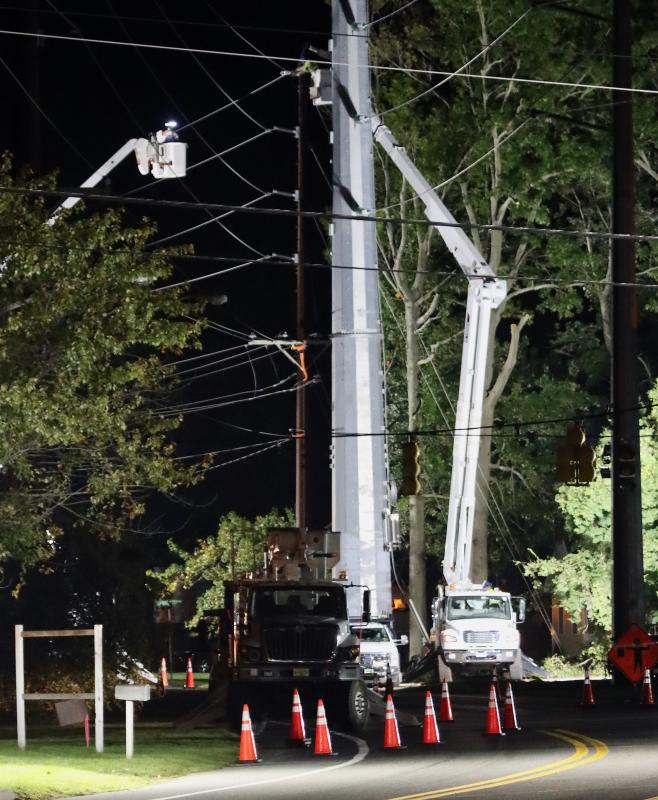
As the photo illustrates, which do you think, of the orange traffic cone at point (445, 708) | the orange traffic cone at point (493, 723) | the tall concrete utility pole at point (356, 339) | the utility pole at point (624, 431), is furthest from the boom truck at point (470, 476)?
the orange traffic cone at point (493, 723)

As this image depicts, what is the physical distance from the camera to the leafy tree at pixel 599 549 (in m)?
52.5

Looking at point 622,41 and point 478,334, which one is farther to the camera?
point 478,334

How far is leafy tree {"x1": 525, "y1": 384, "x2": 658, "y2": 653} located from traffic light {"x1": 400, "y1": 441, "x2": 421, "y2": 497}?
19.6 m

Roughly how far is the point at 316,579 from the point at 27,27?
34.2 ft

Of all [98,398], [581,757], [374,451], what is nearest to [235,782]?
[581,757]

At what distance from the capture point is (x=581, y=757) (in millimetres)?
21750

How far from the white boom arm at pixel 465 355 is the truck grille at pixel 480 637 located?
2.25 m

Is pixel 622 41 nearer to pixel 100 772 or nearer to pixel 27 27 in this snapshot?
pixel 27 27

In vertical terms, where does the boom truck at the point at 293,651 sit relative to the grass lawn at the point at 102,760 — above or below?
above

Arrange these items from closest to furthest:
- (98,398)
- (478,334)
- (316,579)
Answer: (98,398), (316,579), (478,334)

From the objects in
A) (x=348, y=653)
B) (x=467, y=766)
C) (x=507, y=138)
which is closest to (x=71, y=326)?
(x=348, y=653)

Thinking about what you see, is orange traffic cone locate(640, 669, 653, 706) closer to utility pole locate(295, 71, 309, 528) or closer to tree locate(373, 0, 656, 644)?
utility pole locate(295, 71, 309, 528)

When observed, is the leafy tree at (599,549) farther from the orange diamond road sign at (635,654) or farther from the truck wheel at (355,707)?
the truck wheel at (355,707)

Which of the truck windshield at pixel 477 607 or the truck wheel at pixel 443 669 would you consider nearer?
the truck windshield at pixel 477 607
